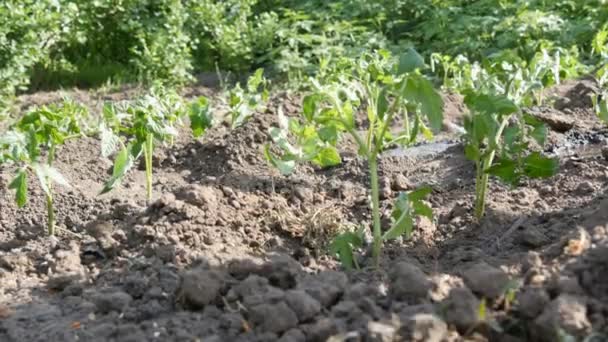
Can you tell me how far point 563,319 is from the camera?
1961 millimetres

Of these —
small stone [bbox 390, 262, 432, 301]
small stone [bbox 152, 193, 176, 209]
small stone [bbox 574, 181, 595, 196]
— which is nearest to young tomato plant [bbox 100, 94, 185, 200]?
small stone [bbox 152, 193, 176, 209]

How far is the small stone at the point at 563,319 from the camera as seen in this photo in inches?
76.6

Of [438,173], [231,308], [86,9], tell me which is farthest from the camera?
[86,9]

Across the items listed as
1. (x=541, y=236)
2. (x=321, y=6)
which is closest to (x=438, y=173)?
(x=541, y=236)

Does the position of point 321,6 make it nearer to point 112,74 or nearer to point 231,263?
point 112,74

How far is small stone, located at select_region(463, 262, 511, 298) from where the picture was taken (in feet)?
7.14

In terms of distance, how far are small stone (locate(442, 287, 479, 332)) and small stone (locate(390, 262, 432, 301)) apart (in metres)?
0.13

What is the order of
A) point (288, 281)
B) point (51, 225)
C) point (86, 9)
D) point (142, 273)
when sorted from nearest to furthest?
point (288, 281), point (142, 273), point (51, 225), point (86, 9)

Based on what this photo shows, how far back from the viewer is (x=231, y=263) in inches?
106

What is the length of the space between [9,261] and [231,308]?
1.15 m

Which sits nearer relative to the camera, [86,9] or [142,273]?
[142,273]

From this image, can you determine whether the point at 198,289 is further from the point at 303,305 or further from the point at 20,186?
the point at 20,186

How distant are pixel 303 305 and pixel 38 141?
68.9 inches

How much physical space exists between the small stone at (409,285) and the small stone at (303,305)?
0.21 meters
